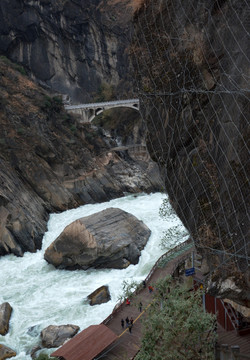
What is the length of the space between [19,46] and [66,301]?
37.2 metres

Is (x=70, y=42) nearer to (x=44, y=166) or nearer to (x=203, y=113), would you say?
(x=44, y=166)

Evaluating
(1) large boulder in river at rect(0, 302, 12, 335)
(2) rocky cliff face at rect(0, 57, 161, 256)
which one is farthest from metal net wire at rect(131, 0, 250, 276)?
(2) rocky cliff face at rect(0, 57, 161, 256)

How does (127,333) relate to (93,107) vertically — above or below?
below

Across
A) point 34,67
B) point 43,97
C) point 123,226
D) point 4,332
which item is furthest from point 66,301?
point 34,67

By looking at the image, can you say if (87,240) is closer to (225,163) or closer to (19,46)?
(225,163)

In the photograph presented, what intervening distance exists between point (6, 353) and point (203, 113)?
38.2ft

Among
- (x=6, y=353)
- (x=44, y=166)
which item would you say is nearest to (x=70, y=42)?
(x=44, y=166)

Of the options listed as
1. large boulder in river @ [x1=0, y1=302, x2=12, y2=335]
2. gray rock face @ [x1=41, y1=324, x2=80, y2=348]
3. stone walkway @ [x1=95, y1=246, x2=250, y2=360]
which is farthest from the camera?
large boulder in river @ [x1=0, y1=302, x2=12, y2=335]

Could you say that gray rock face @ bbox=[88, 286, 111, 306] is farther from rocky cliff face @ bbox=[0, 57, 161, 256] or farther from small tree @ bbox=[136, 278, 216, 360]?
small tree @ bbox=[136, 278, 216, 360]

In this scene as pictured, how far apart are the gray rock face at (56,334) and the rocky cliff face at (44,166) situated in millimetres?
8517

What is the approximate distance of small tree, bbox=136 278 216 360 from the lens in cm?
740

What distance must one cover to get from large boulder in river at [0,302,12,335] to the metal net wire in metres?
10.6

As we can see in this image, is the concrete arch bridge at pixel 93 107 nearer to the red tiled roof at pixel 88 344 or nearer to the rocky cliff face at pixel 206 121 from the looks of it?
the red tiled roof at pixel 88 344

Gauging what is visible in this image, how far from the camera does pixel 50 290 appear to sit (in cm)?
1761
